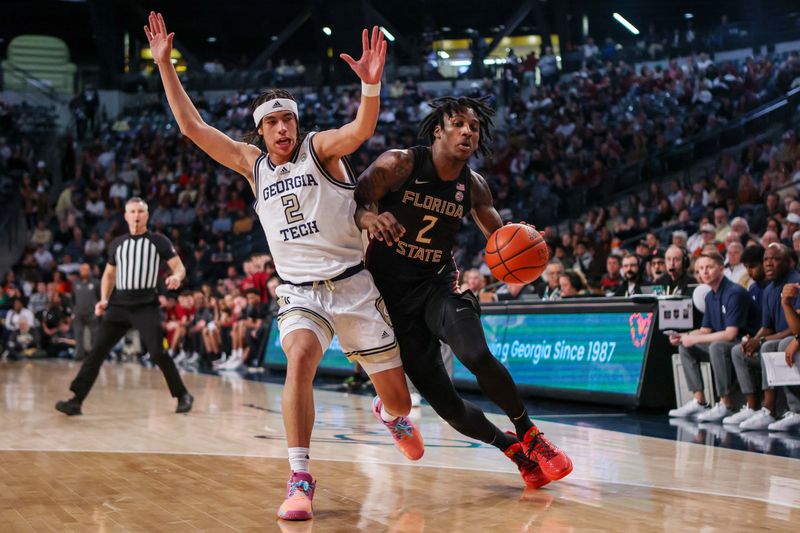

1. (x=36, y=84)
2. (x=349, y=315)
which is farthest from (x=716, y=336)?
(x=36, y=84)

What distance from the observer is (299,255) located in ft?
15.5

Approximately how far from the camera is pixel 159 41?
5.09 metres

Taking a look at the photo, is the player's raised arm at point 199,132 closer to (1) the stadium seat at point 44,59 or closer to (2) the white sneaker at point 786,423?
(2) the white sneaker at point 786,423

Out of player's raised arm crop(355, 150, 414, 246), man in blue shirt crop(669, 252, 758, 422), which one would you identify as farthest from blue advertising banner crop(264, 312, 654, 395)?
player's raised arm crop(355, 150, 414, 246)

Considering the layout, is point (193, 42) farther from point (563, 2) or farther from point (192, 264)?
point (192, 264)

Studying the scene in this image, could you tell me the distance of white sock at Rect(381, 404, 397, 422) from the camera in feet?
16.7

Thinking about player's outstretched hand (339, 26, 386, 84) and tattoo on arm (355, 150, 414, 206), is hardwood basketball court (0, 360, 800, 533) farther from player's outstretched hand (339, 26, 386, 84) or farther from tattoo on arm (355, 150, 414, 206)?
player's outstretched hand (339, 26, 386, 84)

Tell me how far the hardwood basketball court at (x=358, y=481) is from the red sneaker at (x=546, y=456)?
0.39 feet

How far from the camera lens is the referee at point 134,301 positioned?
8.70 metres

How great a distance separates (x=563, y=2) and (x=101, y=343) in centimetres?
2367

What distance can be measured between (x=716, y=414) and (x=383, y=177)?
4455 mm

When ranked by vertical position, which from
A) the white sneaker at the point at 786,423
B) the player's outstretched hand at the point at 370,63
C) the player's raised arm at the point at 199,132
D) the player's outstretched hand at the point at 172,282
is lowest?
the white sneaker at the point at 786,423

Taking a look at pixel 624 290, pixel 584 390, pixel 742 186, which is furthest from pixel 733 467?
pixel 742 186

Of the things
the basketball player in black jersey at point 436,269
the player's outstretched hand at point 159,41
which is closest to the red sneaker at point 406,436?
the basketball player in black jersey at point 436,269
